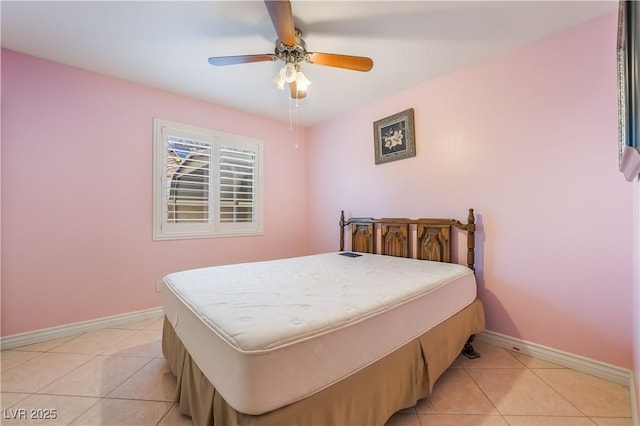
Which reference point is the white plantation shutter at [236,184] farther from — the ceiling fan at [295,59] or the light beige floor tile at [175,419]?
the light beige floor tile at [175,419]

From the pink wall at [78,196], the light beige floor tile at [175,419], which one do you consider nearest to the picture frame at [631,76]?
the light beige floor tile at [175,419]

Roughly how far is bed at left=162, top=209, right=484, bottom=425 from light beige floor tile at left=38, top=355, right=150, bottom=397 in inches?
12.0

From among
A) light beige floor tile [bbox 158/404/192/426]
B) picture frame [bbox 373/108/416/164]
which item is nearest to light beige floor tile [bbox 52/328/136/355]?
light beige floor tile [bbox 158/404/192/426]

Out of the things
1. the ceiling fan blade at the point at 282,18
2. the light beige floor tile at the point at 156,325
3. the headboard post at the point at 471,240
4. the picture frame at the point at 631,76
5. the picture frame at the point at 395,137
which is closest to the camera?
the picture frame at the point at 631,76

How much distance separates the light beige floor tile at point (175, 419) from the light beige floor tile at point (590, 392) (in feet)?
7.09

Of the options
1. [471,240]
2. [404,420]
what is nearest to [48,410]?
[404,420]

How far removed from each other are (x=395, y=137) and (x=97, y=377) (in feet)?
10.6

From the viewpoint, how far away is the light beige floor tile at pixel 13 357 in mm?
1817

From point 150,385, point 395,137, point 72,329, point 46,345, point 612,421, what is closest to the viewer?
point 612,421

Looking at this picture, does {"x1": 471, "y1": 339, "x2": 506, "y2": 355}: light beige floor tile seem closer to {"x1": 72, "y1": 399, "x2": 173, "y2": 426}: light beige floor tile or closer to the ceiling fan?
{"x1": 72, "y1": 399, "x2": 173, "y2": 426}: light beige floor tile

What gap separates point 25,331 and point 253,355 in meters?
2.60

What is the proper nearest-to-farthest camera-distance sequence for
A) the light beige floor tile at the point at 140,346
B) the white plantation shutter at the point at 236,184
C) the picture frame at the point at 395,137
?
1. the light beige floor tile at the point at 140,346
2. the picture frame at the point at 395,137
3. the white plantation shutter at the point at 236,184

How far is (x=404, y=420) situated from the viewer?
135cm

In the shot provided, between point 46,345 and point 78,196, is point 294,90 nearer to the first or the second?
point 78,196
